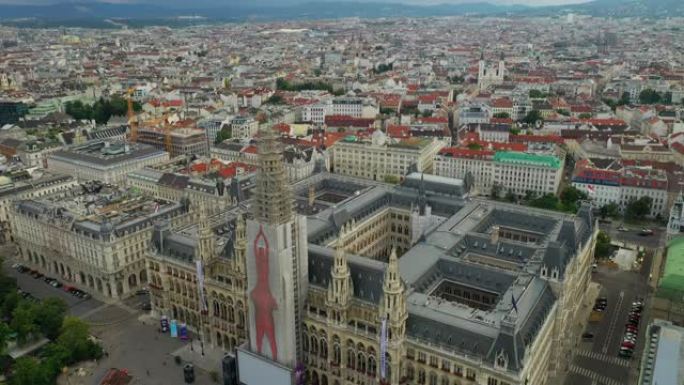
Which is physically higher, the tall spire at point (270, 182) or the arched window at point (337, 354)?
the tall spire at point (270, 182)

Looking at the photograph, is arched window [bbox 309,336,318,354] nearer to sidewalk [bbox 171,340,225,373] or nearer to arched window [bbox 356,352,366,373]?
arched window [bbox 356,352,366,373]

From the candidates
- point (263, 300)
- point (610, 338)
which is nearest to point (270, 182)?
point (263, 300)

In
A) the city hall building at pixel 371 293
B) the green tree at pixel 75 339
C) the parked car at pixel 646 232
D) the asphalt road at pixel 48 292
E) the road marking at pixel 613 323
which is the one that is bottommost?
the asphalt road at pixel 48 292

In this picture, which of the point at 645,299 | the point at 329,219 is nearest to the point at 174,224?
the point at 329,219

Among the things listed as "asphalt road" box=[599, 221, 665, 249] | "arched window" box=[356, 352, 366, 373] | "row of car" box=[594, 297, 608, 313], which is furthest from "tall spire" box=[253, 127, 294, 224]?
"asphalt road" box=[599, 221, 665, 249]

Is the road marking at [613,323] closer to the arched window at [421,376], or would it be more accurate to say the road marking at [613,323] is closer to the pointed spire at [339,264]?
the arched window at [421,376]

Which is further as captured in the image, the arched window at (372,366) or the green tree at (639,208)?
the green tree at (639,208)

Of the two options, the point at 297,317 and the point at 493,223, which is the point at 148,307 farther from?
the point at 493,223

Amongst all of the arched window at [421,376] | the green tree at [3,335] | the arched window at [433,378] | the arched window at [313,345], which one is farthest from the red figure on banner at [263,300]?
the green tree at [3,335]
